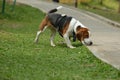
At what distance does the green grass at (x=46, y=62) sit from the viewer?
9.45 m

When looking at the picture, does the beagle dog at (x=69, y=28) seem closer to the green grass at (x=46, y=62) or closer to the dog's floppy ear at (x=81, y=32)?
the dog's floppy ear at (x=81, y=32)

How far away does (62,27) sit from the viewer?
13898 millimetres

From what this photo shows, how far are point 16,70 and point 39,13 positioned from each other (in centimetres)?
1780

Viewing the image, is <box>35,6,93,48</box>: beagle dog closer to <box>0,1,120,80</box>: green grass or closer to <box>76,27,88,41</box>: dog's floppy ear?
<box>76,27,88,41</box>: dog's floppy ear

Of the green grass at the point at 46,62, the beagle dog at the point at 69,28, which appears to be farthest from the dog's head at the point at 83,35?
the green grass at the point at 46,62

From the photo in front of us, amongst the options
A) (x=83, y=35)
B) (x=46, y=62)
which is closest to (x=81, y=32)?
(x=83, y=35)

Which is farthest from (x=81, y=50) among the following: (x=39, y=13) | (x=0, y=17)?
(x=39, y=13)

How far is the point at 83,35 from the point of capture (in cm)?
1359

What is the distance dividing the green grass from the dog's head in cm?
23

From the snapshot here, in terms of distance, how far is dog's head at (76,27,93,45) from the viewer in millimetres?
13531

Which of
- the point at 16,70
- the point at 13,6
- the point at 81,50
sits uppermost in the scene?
the point at 16,70

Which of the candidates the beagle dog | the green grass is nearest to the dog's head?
the beagle dog

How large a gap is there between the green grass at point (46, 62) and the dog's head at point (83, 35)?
229mm

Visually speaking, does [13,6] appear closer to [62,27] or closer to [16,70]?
[62,27]
